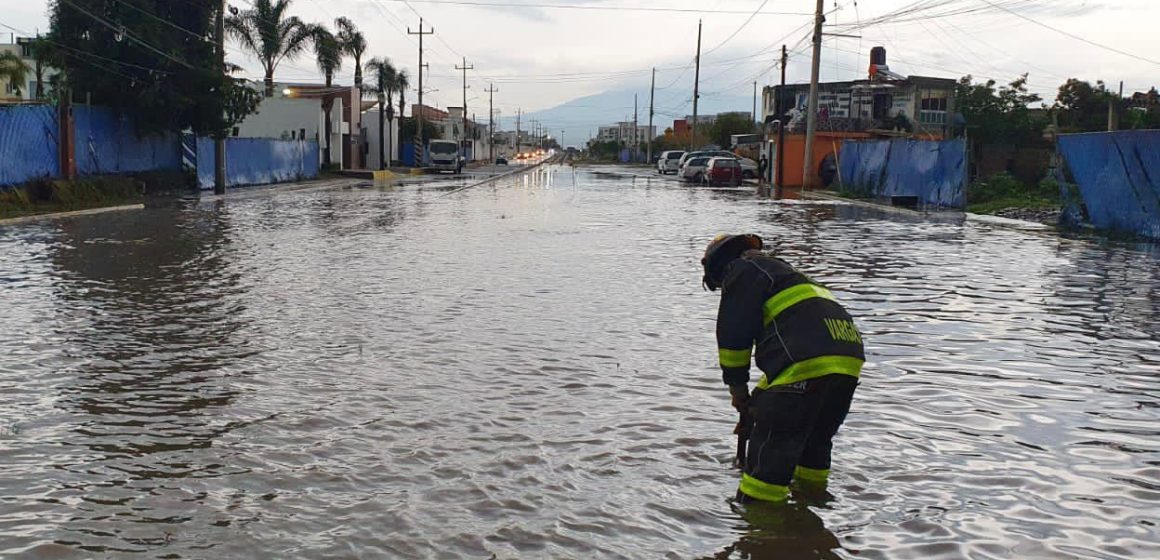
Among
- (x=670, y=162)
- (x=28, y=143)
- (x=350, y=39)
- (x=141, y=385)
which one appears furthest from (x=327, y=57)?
(x=141, y=385)

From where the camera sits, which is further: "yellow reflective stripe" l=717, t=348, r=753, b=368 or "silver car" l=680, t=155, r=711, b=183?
"silver car" l=680, t=155, r=711, b=183

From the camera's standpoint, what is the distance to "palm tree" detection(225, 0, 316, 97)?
5794 cm

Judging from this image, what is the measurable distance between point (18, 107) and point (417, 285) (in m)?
19.0

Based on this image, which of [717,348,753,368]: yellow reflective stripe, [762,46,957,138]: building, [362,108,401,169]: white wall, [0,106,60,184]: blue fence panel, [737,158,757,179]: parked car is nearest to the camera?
[717,348,753,368]: yellow reflective stripe

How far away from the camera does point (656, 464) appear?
5621 mm

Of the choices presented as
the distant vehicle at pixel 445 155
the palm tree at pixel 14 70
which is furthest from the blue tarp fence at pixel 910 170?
the distant vehicle at pixel 445 155

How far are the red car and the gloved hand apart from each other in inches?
1671

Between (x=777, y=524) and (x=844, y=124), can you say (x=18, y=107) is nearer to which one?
(x=777, y=524)

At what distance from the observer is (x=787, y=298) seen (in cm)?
464

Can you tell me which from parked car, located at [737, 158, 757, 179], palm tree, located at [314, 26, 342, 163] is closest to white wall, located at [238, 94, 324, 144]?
palm tree, located at [314, 26, 342, 163]

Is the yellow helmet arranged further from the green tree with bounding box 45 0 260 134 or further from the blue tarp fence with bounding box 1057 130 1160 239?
the green tree with bounding box 45 0 260 134

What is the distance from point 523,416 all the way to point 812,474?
6.79 feet

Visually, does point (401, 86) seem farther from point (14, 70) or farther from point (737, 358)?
point (737, 358)

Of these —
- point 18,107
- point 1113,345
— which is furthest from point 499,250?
point 18,107
